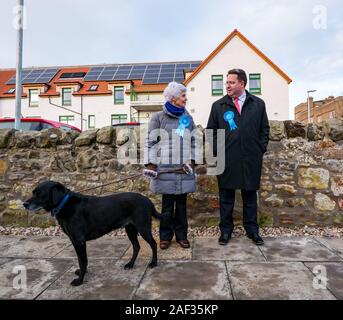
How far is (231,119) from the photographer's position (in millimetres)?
3963

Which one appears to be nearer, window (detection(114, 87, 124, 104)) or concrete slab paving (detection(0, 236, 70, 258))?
concrete slab paving (detection(0, 236, 70, 258))

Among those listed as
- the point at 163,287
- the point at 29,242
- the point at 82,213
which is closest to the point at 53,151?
the point at 29,242

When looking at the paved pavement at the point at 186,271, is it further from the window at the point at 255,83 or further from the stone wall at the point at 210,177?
the window at the point at 255,83

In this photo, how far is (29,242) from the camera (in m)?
4.23

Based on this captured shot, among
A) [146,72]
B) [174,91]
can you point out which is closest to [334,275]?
[174,91]

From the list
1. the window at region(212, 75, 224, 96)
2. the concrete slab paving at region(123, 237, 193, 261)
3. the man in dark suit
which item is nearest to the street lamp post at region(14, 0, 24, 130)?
the concrete slab paving at region(123, 237, 193, 261)

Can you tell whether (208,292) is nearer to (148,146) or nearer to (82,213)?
(82,213)

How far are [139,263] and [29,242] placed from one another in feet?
5.82

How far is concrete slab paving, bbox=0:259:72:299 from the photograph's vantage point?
2.69 m

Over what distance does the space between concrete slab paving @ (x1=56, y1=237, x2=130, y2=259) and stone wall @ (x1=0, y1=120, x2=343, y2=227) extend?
0.91m

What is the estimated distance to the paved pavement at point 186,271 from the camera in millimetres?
2643

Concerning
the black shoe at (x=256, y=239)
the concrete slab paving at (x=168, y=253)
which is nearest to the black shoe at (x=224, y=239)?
the black shoe at (x=256, y=239)

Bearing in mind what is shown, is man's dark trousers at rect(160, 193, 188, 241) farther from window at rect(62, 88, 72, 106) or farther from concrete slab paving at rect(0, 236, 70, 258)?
window at rect(62, 88, 72, 106)

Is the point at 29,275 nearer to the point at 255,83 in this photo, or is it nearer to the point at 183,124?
the point at 183,124
